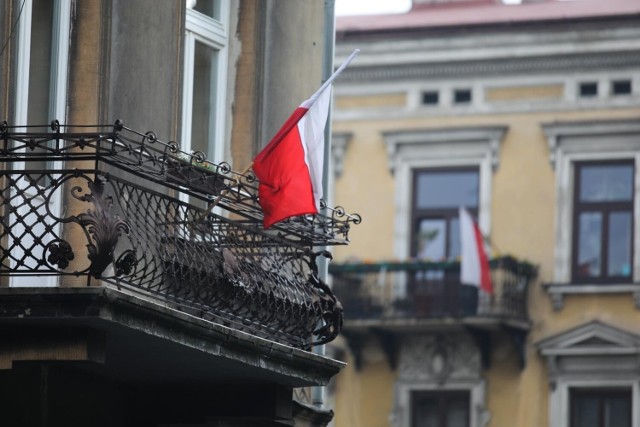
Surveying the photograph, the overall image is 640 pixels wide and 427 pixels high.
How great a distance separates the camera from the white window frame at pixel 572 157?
33406mm

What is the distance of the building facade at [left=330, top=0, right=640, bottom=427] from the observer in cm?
3347

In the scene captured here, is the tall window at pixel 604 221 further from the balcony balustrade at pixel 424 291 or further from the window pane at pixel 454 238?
the window pane at pixel 454 238

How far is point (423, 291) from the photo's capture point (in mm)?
33656

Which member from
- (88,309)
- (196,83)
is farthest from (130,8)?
(88,309)

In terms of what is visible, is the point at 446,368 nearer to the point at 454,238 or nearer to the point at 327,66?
the point at 454,238

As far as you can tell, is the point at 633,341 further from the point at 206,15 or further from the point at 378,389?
the point at 206,15

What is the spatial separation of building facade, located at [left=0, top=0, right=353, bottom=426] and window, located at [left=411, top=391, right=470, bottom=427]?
58.8 ft

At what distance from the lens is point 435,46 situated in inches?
1359

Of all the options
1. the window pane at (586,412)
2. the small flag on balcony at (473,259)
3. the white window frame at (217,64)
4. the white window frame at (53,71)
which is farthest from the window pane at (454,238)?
the white window frame at (53,71)

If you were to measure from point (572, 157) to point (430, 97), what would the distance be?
8.86 feet

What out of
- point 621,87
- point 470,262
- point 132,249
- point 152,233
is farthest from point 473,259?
point 132,249

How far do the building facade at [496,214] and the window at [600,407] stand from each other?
0.02 m

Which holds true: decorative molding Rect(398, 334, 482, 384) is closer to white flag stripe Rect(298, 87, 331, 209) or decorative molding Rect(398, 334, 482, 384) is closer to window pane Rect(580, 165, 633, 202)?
window pane Rect(580, 165, 633, 202)

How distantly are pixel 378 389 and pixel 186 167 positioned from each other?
21633 mm
